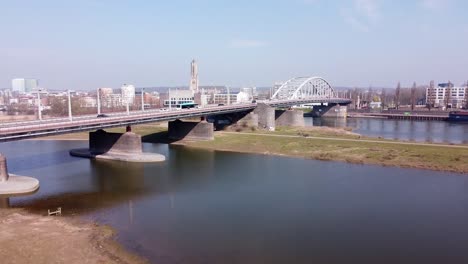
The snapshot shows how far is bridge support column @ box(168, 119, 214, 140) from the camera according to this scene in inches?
2211

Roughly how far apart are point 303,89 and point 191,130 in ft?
246

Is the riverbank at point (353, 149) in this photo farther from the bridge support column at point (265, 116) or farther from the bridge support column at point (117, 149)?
the bridge support column at point (117, 149)

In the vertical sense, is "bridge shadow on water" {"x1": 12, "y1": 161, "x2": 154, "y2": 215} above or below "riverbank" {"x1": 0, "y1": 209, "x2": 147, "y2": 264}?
below

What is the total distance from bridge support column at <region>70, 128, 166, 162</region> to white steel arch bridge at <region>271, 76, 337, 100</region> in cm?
7104

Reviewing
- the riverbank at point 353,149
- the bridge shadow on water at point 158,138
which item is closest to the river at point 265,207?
the riverbank at point 353,149

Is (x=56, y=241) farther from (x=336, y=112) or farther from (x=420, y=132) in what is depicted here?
(x=336, y=112)

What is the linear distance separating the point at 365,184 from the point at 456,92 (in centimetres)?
17040

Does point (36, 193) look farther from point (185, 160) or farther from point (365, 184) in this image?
point (365, 184)

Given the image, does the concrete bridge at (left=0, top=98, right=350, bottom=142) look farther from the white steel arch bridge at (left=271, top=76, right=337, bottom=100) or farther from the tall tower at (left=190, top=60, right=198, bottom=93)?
the tall tower at (left=190, top=60, right=198, bottom=93)

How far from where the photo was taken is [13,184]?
2861 cm

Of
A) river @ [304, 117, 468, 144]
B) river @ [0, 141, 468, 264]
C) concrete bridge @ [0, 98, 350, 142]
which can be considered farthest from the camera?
river @ [304, 117, 468, 144]

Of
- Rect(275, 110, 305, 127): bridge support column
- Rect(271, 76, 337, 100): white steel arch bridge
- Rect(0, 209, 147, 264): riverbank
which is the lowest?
Rect(0, 209, 147, 264): riverbank

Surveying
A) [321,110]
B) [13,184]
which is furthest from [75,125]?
[321,110]

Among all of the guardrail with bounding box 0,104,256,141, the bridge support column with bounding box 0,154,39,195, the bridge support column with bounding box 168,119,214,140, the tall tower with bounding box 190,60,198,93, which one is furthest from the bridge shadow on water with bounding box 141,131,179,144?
the tall tower with bounding box 190,60,198,93
